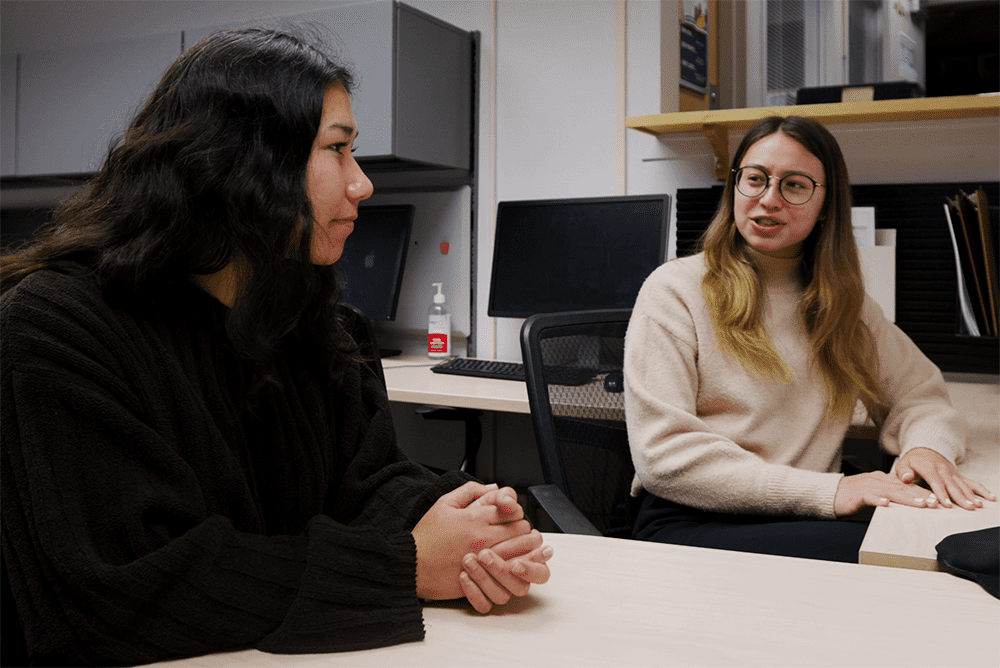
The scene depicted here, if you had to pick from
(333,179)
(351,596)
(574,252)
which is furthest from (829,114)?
(351,596)

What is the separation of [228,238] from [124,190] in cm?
12

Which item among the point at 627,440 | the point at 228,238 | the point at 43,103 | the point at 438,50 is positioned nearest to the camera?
the point at 228,238

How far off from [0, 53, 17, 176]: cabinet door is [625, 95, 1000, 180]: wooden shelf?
7.38ft

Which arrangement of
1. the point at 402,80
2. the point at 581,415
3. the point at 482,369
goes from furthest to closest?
the point at 402,80
the point at 482,369
the point at 581,415

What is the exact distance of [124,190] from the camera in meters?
0.83

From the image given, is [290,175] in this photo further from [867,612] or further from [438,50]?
[438,50]

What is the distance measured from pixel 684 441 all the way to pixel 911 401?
527 millimetres

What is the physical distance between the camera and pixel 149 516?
692 millimetres

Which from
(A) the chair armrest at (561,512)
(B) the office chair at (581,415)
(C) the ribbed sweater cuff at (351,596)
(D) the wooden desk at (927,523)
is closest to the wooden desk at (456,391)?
(B) the office chair at (581,415)

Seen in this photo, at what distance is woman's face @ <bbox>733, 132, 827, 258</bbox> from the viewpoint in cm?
166

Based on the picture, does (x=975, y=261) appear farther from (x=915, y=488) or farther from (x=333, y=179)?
(x=333, y=179)

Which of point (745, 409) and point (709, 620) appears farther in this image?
point (745, 409)

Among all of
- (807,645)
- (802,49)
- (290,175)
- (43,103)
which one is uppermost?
(802,49)

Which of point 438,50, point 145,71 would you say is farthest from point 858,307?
point 145,71
